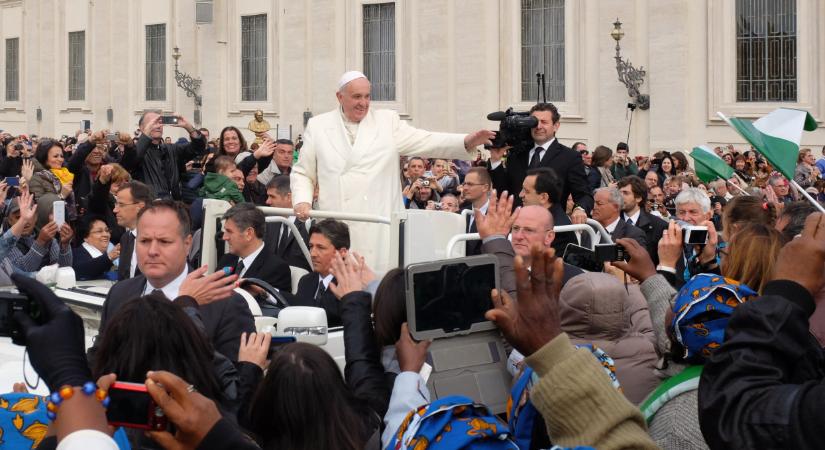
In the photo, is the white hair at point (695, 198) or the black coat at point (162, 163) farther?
the black coat at point (162, 163)

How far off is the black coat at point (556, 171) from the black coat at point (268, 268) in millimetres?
2399

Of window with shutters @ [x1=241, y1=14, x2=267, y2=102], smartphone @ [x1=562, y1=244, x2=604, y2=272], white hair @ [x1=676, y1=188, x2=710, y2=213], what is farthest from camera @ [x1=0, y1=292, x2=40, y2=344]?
window with shutters @ [x1=241, y1=14, x2=267, y2=102]

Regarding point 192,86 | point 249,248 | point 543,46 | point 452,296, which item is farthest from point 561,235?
point 192,86

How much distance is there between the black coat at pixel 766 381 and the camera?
2.49 metres

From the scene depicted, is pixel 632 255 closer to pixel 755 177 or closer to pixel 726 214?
pixel 726 214

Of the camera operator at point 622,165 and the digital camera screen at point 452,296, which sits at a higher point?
the camera operator at point 622,165

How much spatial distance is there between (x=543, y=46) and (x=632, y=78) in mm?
3171

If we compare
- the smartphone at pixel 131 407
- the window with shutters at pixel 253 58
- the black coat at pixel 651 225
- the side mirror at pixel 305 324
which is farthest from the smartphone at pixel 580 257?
the window with shutters at pixel 253 58

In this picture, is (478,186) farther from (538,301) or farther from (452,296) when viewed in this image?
(538,301)

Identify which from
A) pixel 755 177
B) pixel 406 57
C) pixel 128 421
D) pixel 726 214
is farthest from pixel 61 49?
pixel 128 421

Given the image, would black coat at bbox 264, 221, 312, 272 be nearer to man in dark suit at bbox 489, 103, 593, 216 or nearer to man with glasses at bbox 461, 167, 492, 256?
man with glasses at bbox 461, 167, 492, 256

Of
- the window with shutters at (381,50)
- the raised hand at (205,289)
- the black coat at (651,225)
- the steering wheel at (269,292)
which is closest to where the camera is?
the raised hand at (205,289)

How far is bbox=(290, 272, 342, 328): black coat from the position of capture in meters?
6.89

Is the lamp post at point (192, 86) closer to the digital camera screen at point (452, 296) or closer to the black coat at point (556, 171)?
the black coat at point (556, 171)
